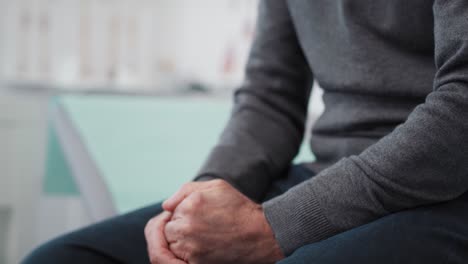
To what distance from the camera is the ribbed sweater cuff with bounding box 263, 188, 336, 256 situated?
55cm

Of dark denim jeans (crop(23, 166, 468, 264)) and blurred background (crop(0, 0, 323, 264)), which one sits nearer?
dark denim jeans (crop(23, 166, 468, 264))

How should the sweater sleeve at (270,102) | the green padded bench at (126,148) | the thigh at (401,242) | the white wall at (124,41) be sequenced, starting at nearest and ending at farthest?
1. the thigh at (401,242)
2. the sweater sleeve at (270,102)
3. the green padded bench at (126,148)
4. the white wall at (124,41)

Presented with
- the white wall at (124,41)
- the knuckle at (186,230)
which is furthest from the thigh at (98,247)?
the white wall at (124,41)

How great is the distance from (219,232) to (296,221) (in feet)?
0.28

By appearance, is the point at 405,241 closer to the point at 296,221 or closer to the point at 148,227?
the point at 296,221

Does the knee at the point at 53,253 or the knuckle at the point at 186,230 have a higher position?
the knuckle at the point at 186,230

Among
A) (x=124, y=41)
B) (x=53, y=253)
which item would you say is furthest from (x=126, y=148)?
(x=124, y=41)

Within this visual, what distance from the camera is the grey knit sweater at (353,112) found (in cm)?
51

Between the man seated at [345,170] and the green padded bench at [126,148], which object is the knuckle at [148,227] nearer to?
the man seated at [345,170]

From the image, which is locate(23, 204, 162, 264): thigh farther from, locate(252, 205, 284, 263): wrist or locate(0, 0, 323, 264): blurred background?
locate(0, 0, 323, 264): blurred background

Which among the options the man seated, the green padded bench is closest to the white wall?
the green padded bench

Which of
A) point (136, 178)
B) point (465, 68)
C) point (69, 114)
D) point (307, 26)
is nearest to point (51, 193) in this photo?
point (69, 114)

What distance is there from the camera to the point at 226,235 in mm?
573

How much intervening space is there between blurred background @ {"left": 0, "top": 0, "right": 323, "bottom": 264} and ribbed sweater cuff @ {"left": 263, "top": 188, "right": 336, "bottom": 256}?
1.49ft
